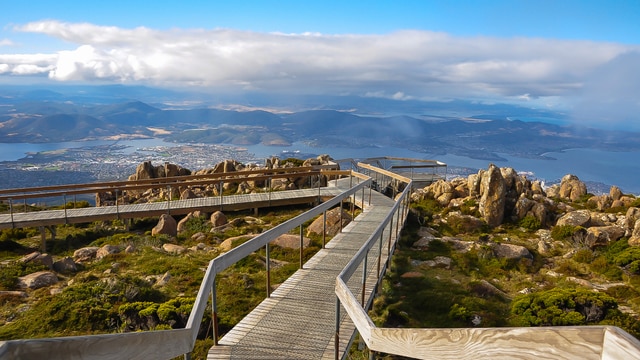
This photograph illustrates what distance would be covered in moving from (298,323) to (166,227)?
486 inches

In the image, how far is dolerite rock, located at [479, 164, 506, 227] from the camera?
18797mm

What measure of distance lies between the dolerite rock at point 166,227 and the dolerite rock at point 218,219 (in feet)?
5.40

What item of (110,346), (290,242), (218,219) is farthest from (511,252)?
(110,346)

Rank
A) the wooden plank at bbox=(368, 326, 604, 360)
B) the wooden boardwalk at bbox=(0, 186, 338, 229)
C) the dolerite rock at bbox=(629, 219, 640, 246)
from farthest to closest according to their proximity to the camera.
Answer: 1. the wooden boardwalk at bbox=(0, 186, 338, 229)
2. the dolerite rock at bbox=(629, 219, 640, 246)
3. the wooden plank at bbox=(368, 326, 604, 360)

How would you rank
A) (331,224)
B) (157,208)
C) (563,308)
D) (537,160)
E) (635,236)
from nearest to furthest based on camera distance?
1. (563,308)
2. (635,236)
3. (331,224)
4. (157,208)
5. (537,160)

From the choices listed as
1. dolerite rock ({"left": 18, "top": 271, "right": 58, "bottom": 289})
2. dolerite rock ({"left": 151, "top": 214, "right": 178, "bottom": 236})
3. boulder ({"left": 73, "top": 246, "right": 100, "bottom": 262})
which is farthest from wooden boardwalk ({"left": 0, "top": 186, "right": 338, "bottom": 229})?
dolerite rock ({"left": 18, "top": 271, "right": 58, "bottom": 289})

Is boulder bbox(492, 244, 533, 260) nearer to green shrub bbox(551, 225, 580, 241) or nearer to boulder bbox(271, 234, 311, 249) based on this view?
green shrub bbox(551, 225, 580, 241)

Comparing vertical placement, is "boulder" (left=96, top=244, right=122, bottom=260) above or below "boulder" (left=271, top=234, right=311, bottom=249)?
below

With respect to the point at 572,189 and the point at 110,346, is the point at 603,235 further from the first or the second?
the point at 110,346

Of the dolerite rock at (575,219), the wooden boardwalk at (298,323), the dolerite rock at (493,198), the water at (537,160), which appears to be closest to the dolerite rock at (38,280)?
the wooden boardwalk at (298,323)

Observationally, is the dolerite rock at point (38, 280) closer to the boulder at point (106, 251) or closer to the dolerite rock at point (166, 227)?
the boulder at point (106, 251)

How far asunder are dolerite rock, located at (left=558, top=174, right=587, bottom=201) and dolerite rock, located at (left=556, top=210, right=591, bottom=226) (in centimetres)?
663

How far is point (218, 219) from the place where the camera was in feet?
60.1

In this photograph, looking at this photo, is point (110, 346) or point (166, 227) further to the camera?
point (166, 227)
